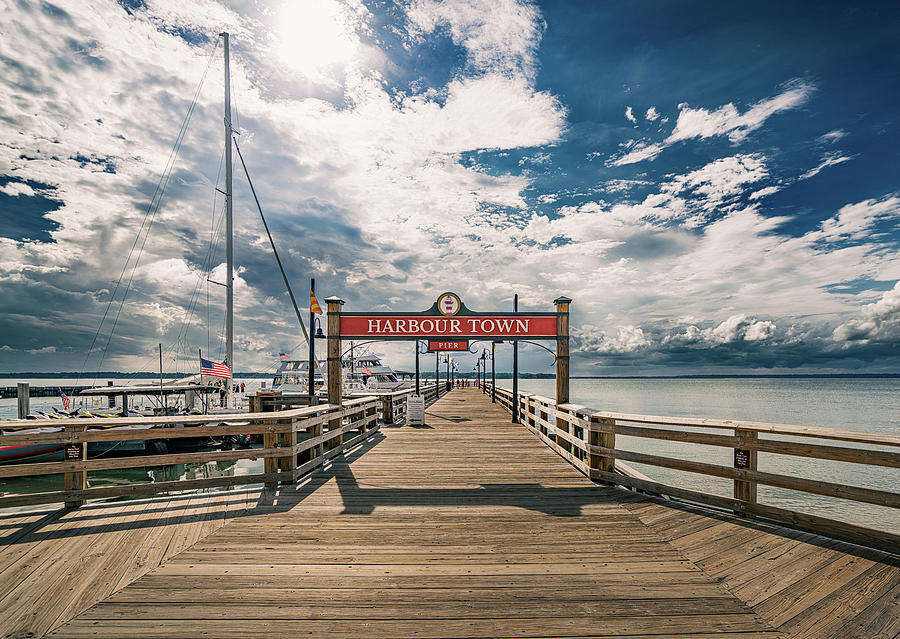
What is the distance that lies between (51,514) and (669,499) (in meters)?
8.71

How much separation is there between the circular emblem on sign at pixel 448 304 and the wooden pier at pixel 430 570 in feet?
14.1

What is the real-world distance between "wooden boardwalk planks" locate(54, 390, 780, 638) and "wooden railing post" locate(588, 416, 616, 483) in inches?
27.2

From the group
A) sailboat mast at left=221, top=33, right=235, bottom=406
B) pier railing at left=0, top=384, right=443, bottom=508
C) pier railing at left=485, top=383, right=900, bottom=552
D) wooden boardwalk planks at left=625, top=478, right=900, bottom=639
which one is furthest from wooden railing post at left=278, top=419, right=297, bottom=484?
sailboat mast at left=221, top=33, right=235, bottom=406

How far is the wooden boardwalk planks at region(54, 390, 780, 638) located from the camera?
333cm

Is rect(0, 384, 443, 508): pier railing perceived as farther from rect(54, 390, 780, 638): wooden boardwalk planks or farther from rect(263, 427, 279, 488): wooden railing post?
rect(54, 390, 780, 638): wooden boardwalk planks

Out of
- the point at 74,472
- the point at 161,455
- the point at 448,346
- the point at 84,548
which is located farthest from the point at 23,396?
the point at 84,548

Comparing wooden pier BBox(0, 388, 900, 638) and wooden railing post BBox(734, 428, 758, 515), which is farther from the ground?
wooden railing post BBox(734, 428, 758, 515)

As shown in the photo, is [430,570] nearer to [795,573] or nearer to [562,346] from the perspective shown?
[795,573]

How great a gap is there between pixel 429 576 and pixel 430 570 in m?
0.12

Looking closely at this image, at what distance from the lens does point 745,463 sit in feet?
18.2

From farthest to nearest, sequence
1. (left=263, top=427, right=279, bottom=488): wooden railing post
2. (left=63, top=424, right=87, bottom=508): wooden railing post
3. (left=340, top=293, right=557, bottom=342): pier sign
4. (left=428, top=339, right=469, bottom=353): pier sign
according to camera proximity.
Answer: (left=428, top=339, right=469, bottom=353): pier sign, (left=340, top=293, right=557, bottom=342): pier sign, (left=263, top=427, right=279, bottom=488): wooden railing post, (left=63, top=424, right=87, bottom=508): wooden railing post

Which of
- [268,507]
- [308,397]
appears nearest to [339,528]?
[268,507]

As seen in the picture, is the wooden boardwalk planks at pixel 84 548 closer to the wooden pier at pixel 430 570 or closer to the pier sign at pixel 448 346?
the wooden pier at pixel 430 570

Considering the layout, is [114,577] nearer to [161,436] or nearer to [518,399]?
[161,436]
